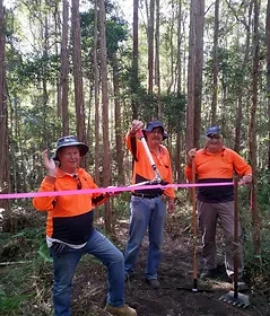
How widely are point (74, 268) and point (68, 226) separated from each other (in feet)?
1.51

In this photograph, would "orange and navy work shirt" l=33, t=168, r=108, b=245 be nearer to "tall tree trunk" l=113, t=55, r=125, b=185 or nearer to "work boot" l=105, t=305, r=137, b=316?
"work boot" l=105, t=305, r=137, b=316

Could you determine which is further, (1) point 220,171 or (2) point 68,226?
(1) point 220,171

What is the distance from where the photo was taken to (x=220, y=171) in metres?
4.86

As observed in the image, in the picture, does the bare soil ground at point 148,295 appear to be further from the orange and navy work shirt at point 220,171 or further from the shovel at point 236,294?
the orange and navy work shirt at point 220,171

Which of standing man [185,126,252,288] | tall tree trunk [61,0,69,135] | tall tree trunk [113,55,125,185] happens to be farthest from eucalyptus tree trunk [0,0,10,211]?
standing man [185,126,252,288]

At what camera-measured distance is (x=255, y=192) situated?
16.1 ft

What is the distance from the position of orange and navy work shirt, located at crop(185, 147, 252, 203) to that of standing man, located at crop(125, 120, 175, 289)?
0.54 meters

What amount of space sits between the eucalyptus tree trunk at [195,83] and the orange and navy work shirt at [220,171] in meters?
5.03

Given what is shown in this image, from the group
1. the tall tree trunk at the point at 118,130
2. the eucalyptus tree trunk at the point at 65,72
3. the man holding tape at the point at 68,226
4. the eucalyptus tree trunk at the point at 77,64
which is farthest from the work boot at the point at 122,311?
the tall tree trunk at the point at 118,130

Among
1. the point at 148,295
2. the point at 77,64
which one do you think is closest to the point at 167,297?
the point at 148,295

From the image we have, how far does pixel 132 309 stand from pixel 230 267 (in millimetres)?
1610

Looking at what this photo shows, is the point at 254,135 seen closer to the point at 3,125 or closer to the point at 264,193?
the point at 264,193

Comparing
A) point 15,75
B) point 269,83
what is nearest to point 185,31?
point 15,75

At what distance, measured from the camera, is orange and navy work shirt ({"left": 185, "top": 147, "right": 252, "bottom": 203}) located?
15.9 ft
